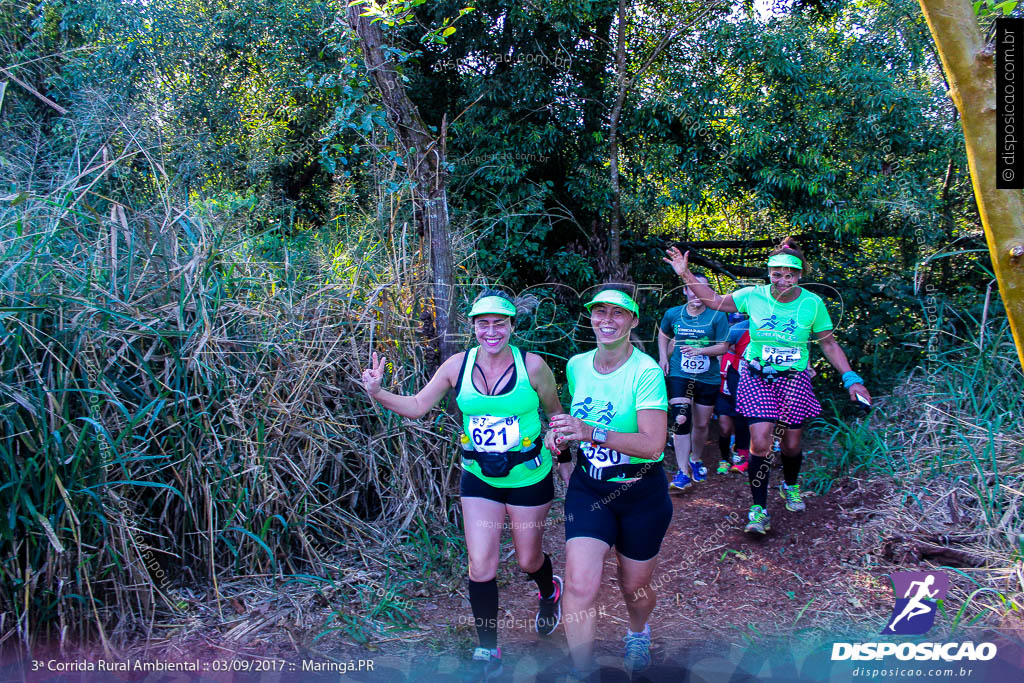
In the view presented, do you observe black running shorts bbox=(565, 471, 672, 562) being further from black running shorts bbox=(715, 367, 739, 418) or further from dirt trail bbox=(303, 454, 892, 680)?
black running shorts bbox=(715, 367, 739, 418)

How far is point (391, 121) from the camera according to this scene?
18.2ft

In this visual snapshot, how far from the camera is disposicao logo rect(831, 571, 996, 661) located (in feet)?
12.6

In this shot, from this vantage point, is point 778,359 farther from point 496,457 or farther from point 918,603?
point 496,457

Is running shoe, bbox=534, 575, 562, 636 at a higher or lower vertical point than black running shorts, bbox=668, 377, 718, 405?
lower

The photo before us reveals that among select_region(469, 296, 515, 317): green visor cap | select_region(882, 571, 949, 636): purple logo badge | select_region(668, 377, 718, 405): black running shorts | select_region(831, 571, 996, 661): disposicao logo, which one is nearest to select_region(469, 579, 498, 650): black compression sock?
select_region(469, 296, 515, 317): green visor cap

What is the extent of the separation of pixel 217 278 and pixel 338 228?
1.87 metres

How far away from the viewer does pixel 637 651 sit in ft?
12.0

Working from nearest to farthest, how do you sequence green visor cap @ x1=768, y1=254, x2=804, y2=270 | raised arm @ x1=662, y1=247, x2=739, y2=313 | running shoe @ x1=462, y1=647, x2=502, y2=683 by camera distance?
running shoe @ x1=462, y1=647, x2=502, y2=683 → raised arm @ x1=662, y1=247, x2=739, y2=313 → green visor cap @ x1=768, y1=254, x2=804, y2=270

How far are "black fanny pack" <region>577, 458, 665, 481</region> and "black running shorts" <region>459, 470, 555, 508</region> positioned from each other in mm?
366

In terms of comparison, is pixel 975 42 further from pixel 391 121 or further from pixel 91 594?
pixel 91 594

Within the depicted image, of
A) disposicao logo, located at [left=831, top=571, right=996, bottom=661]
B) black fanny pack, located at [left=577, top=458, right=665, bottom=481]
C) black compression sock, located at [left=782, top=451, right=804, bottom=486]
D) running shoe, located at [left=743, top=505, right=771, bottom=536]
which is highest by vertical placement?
black fanny pack, located at [left=577, top=458, right=665, bottom=481]

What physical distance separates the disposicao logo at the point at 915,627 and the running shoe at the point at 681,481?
1.84m

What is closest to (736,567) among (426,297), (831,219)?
(426,297)

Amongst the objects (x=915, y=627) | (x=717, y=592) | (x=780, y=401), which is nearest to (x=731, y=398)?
(x=780, y=401)
